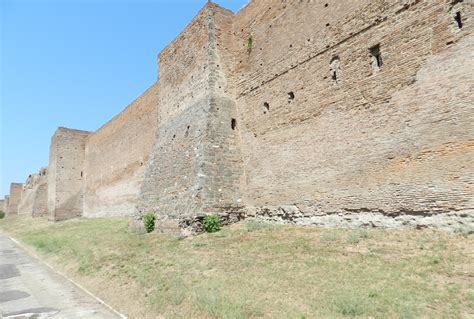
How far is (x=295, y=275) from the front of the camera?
6531mm

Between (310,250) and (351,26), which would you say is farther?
(351,26)

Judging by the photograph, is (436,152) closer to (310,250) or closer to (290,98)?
(310,250)

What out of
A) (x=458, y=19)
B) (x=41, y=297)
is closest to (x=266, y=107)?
(x=458, y=19)

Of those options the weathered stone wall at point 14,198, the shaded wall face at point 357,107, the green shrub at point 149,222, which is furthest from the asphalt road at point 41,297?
the weathered stone wall at point 14,198

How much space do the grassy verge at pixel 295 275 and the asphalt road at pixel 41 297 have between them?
392 millimetres

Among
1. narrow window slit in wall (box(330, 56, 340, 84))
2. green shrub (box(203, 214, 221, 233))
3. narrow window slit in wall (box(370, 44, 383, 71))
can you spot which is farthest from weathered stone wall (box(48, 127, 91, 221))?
narrow window slit in wall (box(370, 44, 383, 71))

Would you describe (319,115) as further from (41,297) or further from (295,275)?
(41,297)

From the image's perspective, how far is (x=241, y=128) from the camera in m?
12.7

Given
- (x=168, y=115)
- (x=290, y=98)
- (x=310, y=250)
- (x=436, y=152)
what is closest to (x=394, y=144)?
(x=436, y=152)

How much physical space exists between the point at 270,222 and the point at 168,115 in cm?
657

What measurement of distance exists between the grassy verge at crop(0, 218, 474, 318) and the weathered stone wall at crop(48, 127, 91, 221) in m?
19.7

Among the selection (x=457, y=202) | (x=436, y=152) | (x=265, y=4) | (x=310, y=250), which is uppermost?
(x=265, y=4)

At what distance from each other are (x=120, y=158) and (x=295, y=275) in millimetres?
18300

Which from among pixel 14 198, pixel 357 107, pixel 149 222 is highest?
pixel 14 198
